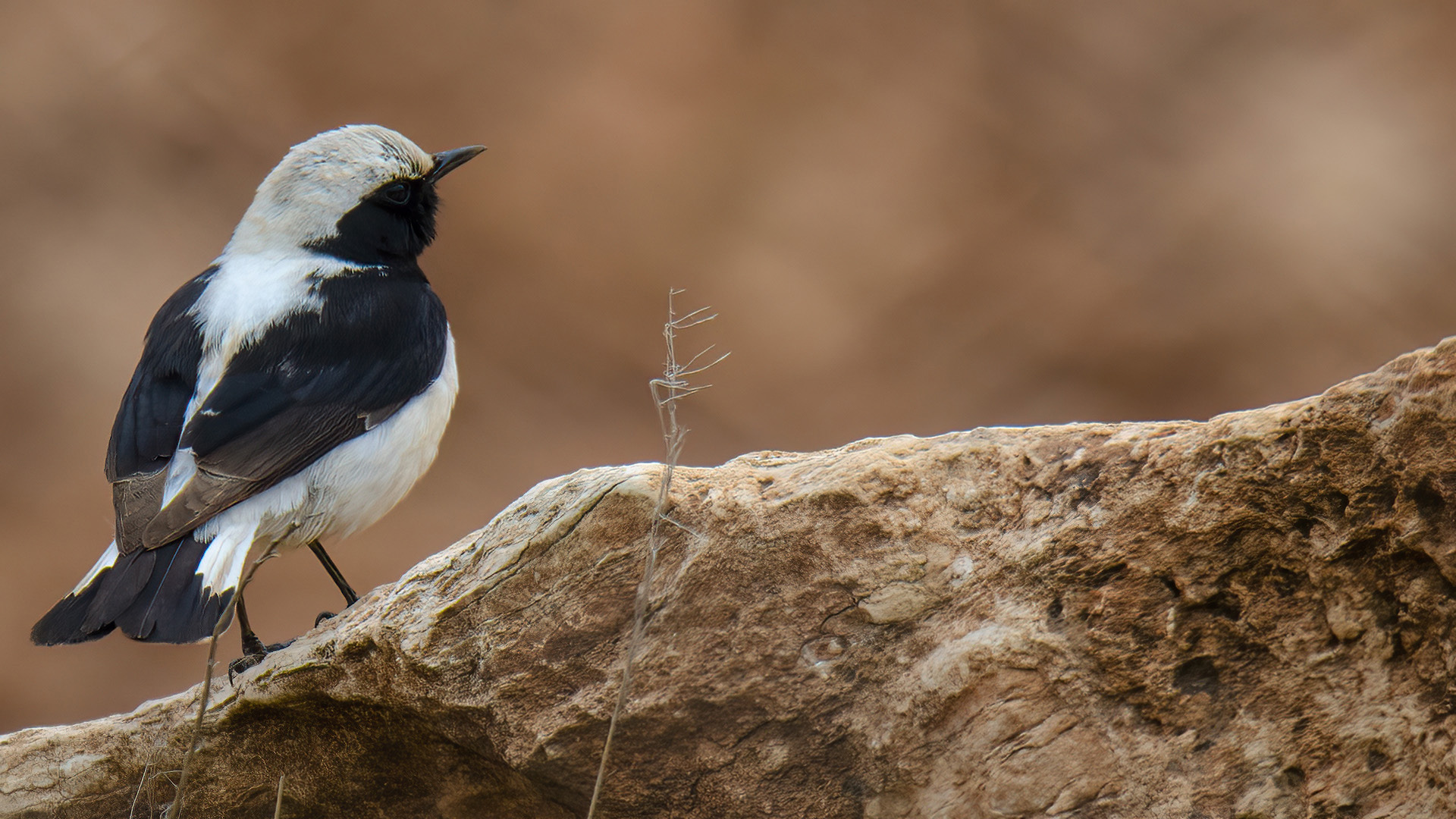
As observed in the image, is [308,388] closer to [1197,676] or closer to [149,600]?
[149,600]

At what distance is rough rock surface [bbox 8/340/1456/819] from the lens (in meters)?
1.56

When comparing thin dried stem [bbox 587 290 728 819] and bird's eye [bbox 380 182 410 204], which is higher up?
bird's eye [bbox 380 182 410 204]

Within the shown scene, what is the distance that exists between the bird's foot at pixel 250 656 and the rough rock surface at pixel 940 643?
87 millimetres

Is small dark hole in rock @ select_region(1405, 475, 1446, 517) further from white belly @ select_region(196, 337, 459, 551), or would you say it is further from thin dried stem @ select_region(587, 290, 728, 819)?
white belly @ select_region(196, 337, 459, 551)

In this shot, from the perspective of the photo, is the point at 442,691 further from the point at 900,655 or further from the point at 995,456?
the point at 995,456

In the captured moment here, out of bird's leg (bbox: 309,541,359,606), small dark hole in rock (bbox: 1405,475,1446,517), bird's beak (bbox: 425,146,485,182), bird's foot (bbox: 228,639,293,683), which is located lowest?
bird's foot (bbox: 228,639,293,683)

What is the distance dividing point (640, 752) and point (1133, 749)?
2.59 ft

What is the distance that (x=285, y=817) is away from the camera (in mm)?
2334

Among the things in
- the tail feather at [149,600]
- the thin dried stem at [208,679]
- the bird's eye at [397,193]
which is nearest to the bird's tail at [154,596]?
the tail feather at [149,600]

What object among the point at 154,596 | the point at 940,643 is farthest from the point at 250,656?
the point at 940,643

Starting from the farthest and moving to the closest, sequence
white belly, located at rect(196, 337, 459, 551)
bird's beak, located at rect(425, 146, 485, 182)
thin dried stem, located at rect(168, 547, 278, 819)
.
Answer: bird's beak, located at rect(425, 146, 485, 182) < white belly, located at rect(196, 337, 459, 551) < thin dried stem, located at rect(168, 547, 278, 819)

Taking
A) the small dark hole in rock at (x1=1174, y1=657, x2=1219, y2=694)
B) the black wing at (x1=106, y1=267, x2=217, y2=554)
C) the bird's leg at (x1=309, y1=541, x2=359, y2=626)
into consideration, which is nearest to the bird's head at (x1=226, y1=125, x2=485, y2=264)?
the black wing at (x1=106, y1=267, x2=217, y2=554)

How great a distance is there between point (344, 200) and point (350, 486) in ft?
2.84

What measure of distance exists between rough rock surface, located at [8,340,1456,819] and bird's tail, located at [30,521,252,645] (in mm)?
178
